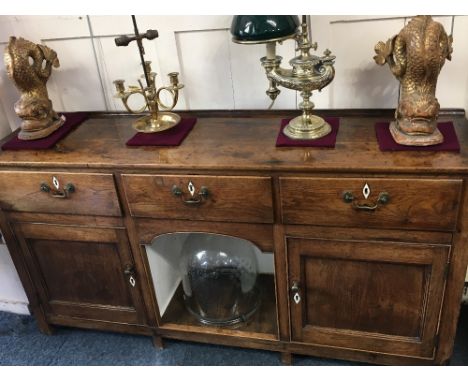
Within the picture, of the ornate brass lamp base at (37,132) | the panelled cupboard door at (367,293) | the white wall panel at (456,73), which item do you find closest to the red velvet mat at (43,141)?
the ornate brass lamp base at (37,132)

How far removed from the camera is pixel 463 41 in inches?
53.1

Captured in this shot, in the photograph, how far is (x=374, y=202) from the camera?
1179 millimetres

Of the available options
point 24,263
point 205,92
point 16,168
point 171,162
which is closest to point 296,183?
point 171,162

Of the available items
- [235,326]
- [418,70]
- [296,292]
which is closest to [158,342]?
[235,326]

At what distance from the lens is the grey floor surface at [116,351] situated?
1646 mm

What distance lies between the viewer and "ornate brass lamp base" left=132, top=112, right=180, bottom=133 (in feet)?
4.73

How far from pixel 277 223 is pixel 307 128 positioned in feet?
0.91

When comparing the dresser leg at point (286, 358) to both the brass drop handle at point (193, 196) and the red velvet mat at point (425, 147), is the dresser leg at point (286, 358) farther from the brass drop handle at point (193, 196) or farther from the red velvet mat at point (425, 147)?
the red velvet mat at point (425, 147)

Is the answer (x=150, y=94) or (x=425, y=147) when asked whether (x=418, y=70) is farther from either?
(x=150, y=94)

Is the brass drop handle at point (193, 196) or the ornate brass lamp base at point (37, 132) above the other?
the ornate brass lamp base at point (37, 132)

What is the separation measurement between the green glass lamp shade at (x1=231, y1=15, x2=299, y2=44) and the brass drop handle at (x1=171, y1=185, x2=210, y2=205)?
412 millimetres

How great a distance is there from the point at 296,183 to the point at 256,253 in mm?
700

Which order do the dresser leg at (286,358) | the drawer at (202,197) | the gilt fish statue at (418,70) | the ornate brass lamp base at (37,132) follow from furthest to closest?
the dresser leg at (286,358)
the ornate brass lamp base at (37,132)
the drawer at (202,197)
the gilt fish statue at (418,70)

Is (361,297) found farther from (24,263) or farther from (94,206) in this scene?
(24,263)
